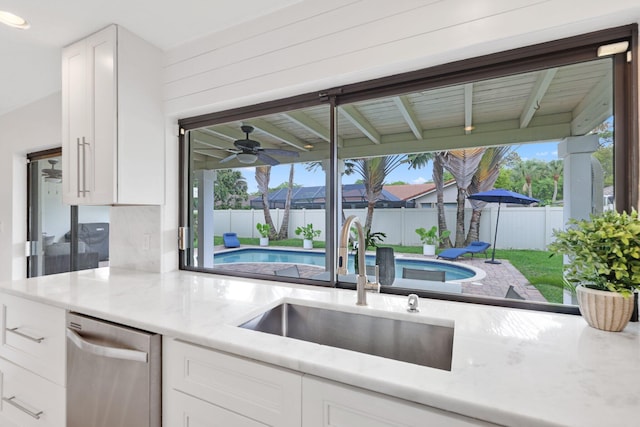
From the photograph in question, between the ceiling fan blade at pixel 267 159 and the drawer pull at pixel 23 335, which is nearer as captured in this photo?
the drawer pull at pixel 23 335

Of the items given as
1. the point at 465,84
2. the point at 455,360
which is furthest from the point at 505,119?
the point at 455,360

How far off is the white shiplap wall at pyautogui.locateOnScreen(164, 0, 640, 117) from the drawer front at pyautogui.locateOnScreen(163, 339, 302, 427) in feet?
4.23

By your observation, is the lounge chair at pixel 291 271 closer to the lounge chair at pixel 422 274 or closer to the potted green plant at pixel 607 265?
the lounge chair at pixel 422 274

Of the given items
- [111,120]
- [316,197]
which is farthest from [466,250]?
[111,120]

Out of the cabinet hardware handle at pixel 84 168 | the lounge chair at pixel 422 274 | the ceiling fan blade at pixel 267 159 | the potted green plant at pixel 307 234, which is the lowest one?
the lounge chair at pixel 422 274

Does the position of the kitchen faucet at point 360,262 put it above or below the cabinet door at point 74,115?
below

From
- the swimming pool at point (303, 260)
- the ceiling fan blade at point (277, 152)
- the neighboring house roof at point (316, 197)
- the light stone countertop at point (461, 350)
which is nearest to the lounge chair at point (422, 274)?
the swimming pool at point (303, 260)

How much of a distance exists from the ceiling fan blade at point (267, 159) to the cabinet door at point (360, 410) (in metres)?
1.71

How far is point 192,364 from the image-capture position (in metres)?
1.00

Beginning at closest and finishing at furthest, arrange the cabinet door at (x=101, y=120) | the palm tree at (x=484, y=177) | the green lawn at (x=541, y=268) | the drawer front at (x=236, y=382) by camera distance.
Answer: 1. the drawer front at (x=236, y=382)
2. the green lawn at (x=541, y=268)
3. the palm tree at (x=484, y=177)
4. the cabinet door at (x=101, y=120)

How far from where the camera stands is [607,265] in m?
0.94

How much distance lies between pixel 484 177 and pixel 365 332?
0.94 meters

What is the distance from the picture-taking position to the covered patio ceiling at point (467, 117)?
4.07 ft

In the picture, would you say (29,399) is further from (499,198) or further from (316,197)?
(499,198)
